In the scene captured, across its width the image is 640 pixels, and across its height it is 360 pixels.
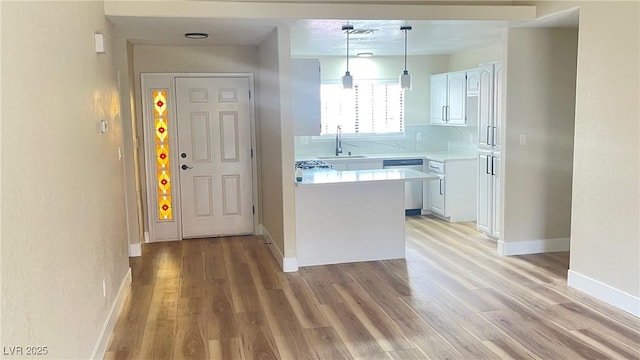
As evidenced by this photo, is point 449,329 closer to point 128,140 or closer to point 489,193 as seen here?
point 489,193

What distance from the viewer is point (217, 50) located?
255 inches

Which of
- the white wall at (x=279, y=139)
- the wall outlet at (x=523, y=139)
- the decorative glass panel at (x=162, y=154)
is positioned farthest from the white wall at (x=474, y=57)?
the decorative glass panel at (x=162, y=154)

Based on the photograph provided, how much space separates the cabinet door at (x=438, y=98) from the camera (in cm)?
773

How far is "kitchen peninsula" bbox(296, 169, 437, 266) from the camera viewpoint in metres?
5.32

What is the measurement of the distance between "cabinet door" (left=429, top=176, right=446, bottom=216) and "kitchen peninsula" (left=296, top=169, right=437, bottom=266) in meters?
1.88

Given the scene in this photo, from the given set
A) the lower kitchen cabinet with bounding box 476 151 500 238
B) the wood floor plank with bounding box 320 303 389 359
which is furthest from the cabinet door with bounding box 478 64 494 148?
the wood floor plank with bounding box 320 303 389 359

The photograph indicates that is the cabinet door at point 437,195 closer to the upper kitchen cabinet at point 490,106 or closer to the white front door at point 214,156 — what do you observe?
the upper kitchen cabinet at point 490,106

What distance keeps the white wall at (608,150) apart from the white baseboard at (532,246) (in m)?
1.04

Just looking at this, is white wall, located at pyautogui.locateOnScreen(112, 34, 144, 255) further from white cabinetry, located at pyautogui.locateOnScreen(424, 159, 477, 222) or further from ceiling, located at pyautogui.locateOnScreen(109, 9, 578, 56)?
white cabinetry, located at pyautogui.locateOnScreen(424, 159, 477, 222)

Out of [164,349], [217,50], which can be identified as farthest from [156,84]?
[164,349]

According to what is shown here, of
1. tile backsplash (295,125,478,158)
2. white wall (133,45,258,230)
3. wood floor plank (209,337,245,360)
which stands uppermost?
white wall (133,45,258,230)

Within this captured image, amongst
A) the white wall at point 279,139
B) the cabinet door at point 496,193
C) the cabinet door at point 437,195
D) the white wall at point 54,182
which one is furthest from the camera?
the cabinet door at point 437,195

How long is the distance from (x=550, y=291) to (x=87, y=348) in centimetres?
350

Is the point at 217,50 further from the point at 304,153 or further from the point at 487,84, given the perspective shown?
the point at 487,84
